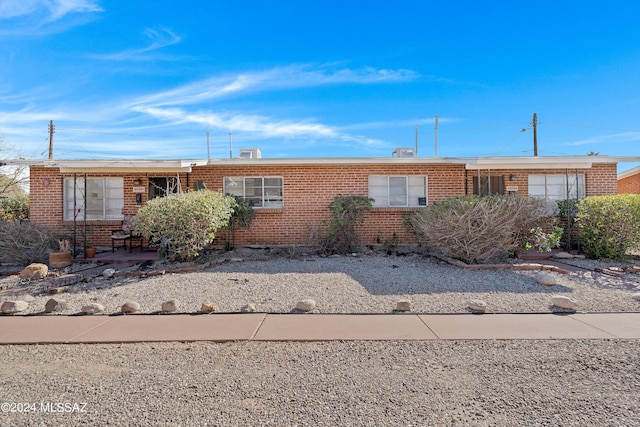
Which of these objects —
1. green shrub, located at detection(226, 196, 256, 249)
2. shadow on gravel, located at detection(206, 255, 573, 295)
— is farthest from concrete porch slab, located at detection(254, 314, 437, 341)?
green shrub, located at detection(226, 196, 256, 249)

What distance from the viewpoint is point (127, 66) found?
41.7ft

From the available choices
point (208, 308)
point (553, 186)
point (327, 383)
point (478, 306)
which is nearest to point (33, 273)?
point (208, 308)

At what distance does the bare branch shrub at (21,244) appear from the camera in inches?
341

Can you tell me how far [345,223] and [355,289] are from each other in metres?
3.89

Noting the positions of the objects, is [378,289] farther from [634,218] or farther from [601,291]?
[634,218]

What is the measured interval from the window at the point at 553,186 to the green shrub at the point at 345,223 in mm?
5495

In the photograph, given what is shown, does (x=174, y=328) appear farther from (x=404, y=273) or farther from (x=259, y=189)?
(x=259, y=189)

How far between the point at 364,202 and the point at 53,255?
778 cm

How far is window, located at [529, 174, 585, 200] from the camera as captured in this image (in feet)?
37.1

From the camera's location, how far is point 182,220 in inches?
304

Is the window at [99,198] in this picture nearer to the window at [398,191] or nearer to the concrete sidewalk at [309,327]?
the concrete sidewalk at [309,327]

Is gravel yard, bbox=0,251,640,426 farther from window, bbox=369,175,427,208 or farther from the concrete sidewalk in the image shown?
→ window, bbox=369,175,427,208

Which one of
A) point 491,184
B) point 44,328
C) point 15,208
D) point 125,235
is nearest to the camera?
point 44,328

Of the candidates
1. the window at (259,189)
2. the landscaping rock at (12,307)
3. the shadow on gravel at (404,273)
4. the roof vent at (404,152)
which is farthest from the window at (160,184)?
the roof vent at (404,152)
